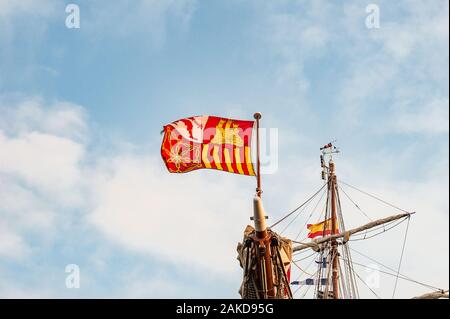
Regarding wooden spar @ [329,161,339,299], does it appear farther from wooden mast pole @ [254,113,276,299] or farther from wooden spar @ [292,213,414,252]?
wooden mast pole @ [254,113,276,299]

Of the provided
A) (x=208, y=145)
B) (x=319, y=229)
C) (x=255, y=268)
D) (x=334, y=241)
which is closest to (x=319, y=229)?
(x=319, y=229)

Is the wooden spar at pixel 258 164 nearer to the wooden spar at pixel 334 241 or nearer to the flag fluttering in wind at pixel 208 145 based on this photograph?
the flag fluttering in wind at pixel 208 145

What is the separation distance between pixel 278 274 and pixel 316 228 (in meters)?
33.2

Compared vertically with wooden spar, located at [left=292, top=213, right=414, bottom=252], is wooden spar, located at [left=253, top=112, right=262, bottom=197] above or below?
below

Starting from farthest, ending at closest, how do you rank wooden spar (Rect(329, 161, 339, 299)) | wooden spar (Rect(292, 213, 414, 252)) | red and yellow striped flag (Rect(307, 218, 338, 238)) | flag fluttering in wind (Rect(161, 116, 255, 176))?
red and yellow striped flag (Rect(307, 218, 338, 238))
wooden spar (Rect(329, 161, 339, 299))
wooden spar (Rect(292, 213, 414, 252))
flag fluttering in wind (Rect(161, 116, 255, 176))

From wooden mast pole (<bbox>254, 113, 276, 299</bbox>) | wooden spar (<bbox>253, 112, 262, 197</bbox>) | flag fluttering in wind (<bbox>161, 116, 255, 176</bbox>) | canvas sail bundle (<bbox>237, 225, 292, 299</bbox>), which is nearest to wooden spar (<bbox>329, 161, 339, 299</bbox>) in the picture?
canvas sail bundle (<bbox>237, 225, 292, 299</bbox>)

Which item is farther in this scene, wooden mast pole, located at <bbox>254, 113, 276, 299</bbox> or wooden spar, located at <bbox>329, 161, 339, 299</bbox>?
wooden spar, located at <bbox>329, 161, 339, 299</bbox>

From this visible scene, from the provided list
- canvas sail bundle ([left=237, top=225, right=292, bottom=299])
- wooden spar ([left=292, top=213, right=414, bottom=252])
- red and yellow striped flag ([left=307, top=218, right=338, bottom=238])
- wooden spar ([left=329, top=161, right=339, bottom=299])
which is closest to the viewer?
canvas sail bundle ([left=237, top=225, right=292, bottom=299])

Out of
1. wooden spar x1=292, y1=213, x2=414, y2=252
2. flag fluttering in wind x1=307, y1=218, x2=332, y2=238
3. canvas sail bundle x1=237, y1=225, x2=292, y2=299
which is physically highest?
flag fluttering in wind x1=307, y1=218, x2=332, y2=238

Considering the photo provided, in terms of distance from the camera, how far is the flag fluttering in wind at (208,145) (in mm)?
20734

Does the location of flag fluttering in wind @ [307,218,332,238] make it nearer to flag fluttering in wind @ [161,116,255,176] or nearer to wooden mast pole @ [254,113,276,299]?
wooden mast pole @ [254,113,276,299]

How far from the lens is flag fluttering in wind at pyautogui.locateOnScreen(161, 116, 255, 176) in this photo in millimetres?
20734
